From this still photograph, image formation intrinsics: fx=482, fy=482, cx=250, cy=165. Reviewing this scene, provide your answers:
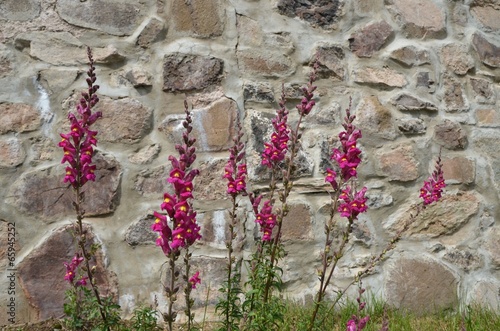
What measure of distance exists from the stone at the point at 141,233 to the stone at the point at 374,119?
5.20 ft

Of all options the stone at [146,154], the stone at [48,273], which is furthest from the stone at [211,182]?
the stone at [48,273]

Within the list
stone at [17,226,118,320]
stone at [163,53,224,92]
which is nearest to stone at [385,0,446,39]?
stone at [163,53,224,92]

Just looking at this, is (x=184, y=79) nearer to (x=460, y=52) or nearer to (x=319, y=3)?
(x=319, y=3)

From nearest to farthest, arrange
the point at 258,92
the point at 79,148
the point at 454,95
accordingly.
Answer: the point at 79,148
the point at 258,92
the point at 454,95

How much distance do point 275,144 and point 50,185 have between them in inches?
58.0

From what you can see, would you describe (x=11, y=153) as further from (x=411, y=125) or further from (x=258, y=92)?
(x=411, y=125)

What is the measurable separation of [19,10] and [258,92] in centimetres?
151

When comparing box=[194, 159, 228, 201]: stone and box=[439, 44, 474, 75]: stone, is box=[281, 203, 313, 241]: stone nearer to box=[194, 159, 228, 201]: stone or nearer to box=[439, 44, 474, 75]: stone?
box=[194, 159, 228, 201]: stone

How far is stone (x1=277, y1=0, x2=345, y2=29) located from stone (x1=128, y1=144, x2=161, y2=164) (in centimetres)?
127

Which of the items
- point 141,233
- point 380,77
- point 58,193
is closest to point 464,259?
point 380,77

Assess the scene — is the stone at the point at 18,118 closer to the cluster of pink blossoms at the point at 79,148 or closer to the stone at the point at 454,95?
the cluster of pink blossoms at the point at 79,148

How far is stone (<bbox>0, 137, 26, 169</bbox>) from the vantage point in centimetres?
274

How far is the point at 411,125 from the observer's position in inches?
135

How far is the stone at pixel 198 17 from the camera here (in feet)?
10.1
